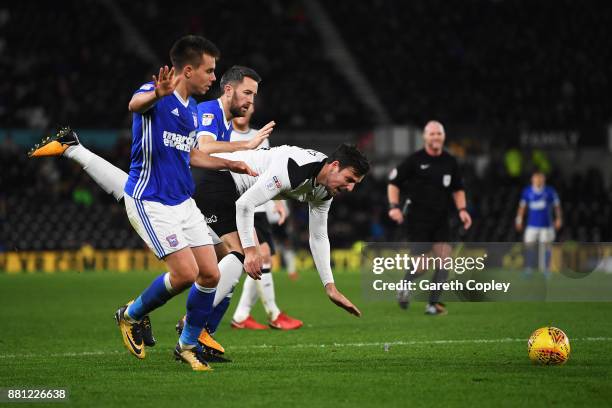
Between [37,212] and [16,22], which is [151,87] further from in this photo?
[16,22]

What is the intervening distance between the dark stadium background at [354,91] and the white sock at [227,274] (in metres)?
15.3

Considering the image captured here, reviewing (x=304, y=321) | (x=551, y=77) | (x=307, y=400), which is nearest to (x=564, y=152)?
(x=551, y=77)

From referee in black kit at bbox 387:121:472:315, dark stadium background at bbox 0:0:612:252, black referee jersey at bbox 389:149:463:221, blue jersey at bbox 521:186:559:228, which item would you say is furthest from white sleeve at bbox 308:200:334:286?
dark stadium background at bbox 0:0:612:252

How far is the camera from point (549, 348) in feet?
26.2

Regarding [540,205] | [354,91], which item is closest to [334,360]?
[540,205]

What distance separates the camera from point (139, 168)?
7609 millimetres

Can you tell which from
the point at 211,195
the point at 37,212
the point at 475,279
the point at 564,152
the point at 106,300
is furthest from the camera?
the point at 564,152

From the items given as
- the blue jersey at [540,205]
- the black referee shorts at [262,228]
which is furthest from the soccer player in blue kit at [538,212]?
the black referee shorts at [262,228]

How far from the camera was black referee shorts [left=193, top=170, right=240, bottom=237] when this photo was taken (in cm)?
895

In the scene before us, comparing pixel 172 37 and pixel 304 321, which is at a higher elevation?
pixel 172 37

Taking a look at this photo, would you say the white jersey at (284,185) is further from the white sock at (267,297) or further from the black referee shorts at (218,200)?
the white sock at (267,297)

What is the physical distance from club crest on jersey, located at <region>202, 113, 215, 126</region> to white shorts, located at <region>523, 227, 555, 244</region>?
13.8 m

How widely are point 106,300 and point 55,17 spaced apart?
54.2ft

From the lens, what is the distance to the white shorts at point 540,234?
21406 mm
